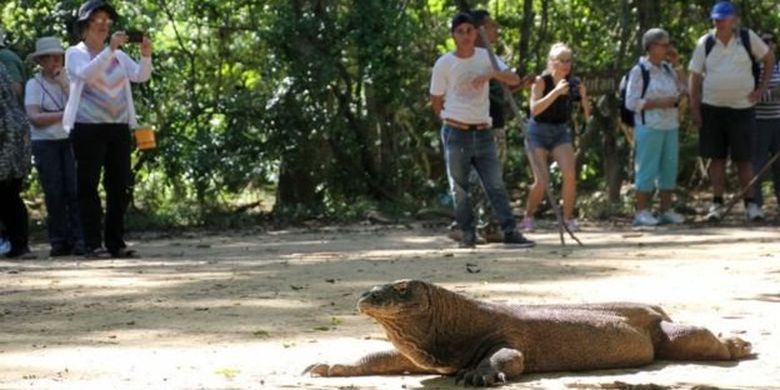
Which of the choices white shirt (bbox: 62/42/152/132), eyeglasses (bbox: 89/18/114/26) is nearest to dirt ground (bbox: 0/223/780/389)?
white shirt (bbox: 62/42/152/132)

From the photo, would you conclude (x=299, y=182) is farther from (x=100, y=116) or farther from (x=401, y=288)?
(x=401, y=288)

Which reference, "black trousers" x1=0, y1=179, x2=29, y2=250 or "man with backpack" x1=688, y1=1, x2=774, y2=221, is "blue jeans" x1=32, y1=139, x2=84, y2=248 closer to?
"black trousers" x1=0, y1=179, x2=29, y2=250

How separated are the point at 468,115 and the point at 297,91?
591cm

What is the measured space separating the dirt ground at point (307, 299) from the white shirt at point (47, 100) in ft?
3.71

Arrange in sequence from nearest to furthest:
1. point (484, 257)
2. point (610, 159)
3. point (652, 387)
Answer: point (652, 387), point (484, 257), point (610, 159)

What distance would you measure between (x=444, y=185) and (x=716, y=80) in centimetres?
463

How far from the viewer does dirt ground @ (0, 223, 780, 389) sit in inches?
270

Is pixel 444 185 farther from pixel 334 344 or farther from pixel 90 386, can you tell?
pixel 90 386

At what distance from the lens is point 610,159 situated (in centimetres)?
2033

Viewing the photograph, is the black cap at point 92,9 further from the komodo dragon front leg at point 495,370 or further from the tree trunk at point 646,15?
the tree trunk at point 646,15

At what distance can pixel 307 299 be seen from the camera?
9633 mm

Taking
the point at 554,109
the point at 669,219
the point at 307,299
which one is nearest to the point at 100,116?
the point at 307,299

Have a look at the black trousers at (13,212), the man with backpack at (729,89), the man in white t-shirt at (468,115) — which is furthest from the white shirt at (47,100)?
the man with backpack at (729,89)

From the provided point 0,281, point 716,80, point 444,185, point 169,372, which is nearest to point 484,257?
point 0,281
